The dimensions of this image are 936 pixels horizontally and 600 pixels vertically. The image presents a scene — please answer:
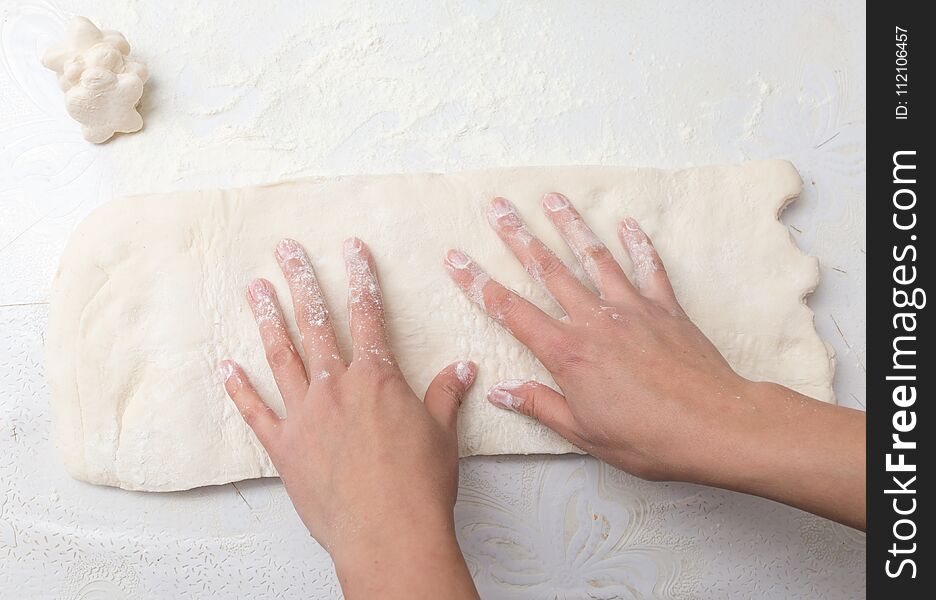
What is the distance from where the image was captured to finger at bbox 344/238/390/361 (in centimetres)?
119

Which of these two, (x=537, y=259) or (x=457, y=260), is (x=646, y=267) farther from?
(x=457, y=260)

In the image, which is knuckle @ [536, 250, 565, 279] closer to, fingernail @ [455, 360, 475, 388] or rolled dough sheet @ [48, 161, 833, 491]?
rolled dough sheet @ [48, 161, 833, 491]

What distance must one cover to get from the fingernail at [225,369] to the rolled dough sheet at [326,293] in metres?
0.02

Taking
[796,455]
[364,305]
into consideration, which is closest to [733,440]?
[796,455]

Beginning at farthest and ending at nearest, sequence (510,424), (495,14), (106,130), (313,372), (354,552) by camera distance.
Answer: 1. (495,14)
2. (106,130)
3. (510,424)
4. (313,372)
5. (354,552)

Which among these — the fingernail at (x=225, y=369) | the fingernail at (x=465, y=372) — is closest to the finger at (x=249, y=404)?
the fingernail at (x=225, y=369)

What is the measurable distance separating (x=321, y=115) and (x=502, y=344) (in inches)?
24.6

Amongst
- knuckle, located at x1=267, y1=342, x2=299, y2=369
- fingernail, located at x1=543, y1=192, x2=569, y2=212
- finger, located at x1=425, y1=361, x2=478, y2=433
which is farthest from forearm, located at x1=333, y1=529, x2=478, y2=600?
fingernail, located at x1=543, y1=192, x2=569, y2=212

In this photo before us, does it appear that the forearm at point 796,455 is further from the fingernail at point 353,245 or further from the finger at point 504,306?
the fingernail at point 353,245

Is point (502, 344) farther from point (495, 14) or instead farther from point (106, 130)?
point (106, 130)

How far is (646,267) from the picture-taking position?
4.15ft

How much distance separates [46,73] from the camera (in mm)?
1462

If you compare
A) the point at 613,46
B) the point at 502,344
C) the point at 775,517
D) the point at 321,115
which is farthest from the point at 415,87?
the point at 775,517

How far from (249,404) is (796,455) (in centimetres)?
89
